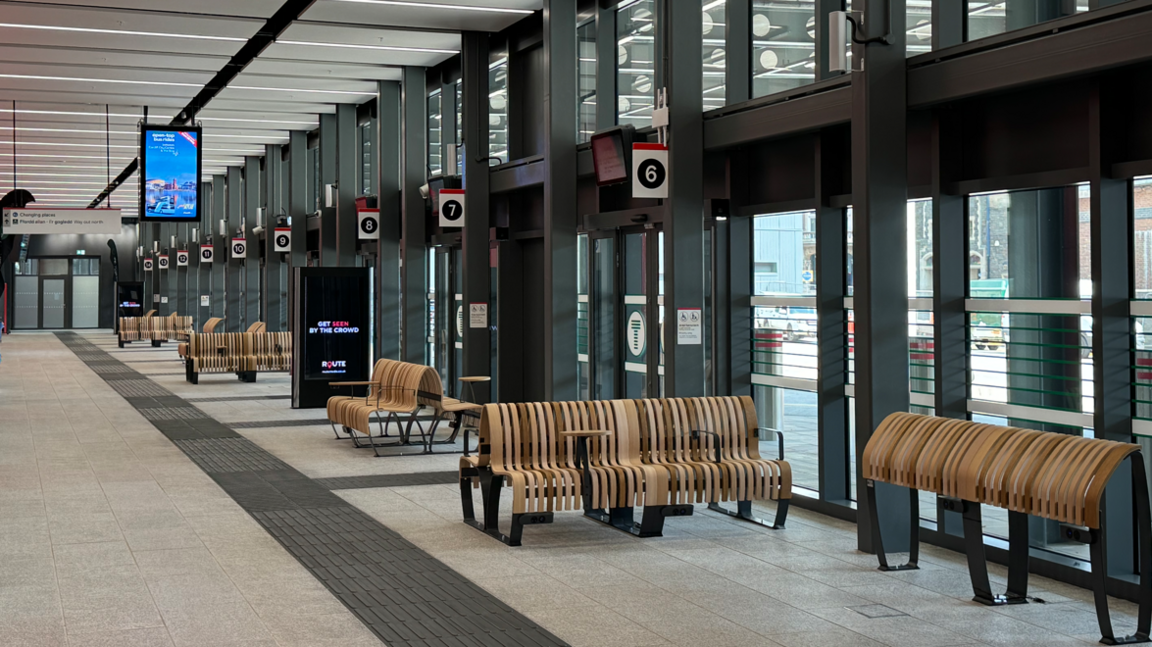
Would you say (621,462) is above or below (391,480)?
above

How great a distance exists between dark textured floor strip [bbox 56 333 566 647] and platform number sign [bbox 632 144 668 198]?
3.21 m

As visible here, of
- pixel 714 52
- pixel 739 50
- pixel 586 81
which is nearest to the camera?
pixel 739 50

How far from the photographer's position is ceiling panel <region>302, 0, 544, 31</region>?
42.3 ft

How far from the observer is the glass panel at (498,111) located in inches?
602

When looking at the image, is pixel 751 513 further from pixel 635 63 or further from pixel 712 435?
pixel 635 63

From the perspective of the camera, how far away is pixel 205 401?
722 inches

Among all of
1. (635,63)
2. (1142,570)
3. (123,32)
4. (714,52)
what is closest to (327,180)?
(123,32)

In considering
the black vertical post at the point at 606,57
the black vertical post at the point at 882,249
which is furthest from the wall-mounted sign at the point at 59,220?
the black vertical post at the point at 882,249

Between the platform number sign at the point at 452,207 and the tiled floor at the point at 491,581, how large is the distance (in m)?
5.02

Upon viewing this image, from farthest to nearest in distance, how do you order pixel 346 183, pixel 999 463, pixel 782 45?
pixel 346 183 < pixel 782 45 < pixel 999 463

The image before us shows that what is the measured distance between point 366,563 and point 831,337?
384 cm

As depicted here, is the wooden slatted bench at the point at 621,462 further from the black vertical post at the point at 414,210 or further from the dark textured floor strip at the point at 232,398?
the dark textured floor strip at the point at 232,398

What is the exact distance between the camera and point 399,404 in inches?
507

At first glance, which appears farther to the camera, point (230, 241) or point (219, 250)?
point (219, 250)
